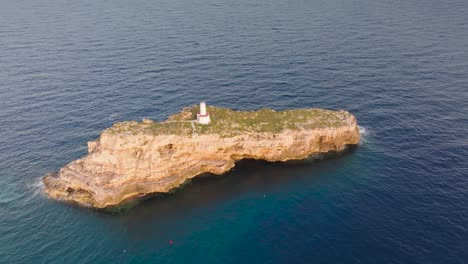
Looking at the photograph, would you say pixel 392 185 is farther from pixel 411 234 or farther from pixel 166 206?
pixel 166 206

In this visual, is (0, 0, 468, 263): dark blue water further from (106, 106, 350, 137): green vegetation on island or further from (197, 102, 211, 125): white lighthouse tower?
(197, 102, 211, 125): white lighthouse tower

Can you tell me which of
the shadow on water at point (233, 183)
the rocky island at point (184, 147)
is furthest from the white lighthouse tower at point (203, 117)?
the shadow on water at point (233, 183)

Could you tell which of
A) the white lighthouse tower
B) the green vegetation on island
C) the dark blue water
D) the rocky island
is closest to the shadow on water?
the dark blue water

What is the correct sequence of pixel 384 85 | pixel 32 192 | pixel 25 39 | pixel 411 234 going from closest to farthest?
pixel 411 234 < pixel 32 192 < pixel 384 85 < pixel 25 39

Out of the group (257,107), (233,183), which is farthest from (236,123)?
(257,107)

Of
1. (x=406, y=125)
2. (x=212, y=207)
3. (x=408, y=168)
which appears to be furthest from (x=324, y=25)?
(x=212, y=207)

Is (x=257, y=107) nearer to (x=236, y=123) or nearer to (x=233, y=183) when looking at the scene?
(x=236, y=123)

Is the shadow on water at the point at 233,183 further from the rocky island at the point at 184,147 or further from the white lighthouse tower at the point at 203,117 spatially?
the white lighthouse tower at the point at 203,117
